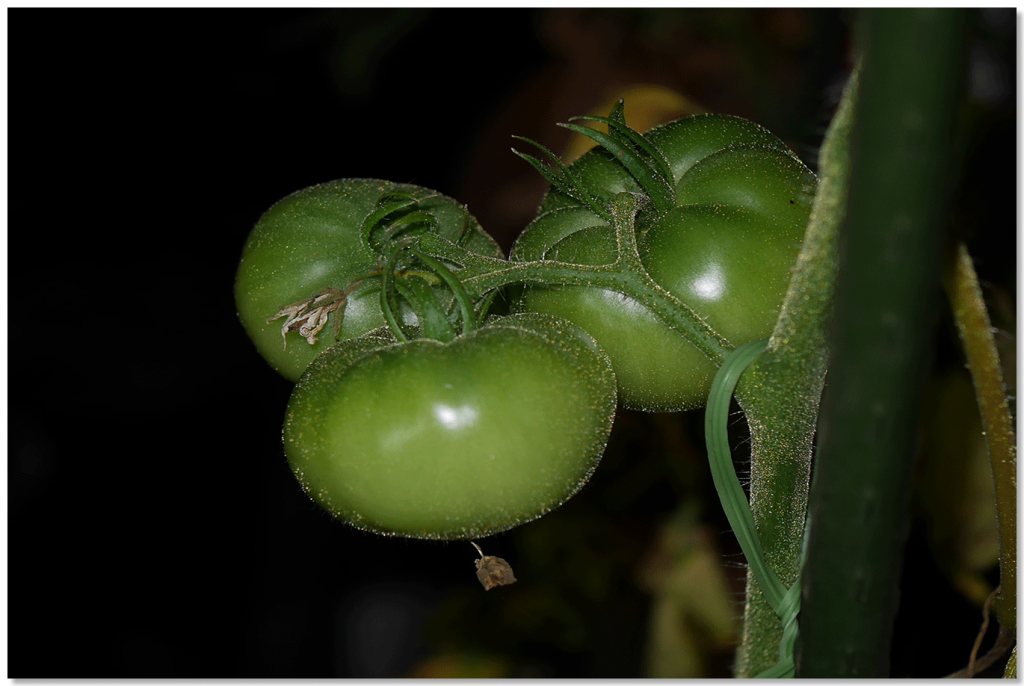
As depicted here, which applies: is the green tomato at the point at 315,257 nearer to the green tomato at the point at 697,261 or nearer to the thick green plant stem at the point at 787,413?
the green tomato at the point at 697,261

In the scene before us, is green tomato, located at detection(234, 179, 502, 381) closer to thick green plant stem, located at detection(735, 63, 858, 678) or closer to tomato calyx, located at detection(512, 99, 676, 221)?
tomato calyx, located at detection(512, 99, 676, 221)

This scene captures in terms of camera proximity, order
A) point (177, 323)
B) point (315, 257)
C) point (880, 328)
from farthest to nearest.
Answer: point (177, 323) → point (315, 257) → point (880, 328)

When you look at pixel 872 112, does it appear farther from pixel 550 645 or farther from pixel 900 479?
pixel 550 645

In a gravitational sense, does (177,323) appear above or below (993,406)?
below

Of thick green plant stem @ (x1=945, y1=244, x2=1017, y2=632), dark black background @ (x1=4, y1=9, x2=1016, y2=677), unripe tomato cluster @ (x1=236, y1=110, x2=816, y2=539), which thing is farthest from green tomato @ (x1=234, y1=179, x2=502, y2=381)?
dark black background @ (x1=4, y1=9, x2=1016, y2=677)

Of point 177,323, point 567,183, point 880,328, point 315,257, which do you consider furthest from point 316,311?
point 177,323

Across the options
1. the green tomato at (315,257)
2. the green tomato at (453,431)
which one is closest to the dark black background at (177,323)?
the green tomato at (315,257)

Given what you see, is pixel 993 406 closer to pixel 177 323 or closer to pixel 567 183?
pixel 567 183

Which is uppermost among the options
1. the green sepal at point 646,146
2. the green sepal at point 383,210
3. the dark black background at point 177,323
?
the green sepal at point 646,146
